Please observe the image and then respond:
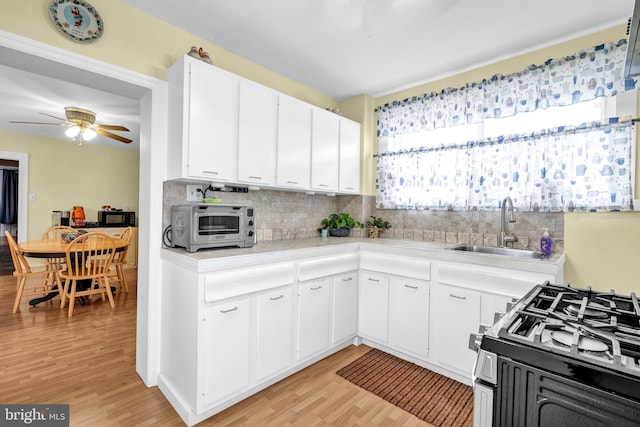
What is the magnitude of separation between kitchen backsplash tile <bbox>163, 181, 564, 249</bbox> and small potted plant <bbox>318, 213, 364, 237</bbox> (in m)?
0.12

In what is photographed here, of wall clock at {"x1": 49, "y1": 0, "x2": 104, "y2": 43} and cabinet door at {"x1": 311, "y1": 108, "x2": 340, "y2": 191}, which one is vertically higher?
wall clock at {"x1": 49, "y1": 0, "x2": 104, "y2": 43}

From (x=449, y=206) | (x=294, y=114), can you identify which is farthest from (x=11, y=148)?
(x=449, y=206)

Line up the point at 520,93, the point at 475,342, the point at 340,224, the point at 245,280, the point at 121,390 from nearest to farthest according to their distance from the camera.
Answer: the point at 475,342
the point at 245,280
the point at 121,390
the point at 520,93
the point at 340,224

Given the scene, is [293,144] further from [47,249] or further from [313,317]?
[47,249]

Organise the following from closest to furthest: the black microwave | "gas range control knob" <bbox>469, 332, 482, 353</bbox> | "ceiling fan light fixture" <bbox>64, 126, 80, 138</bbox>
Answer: "gas range control knob" <bbox>469, 332, 482, 353</bbox>, "ceiling fan light fixture" <bbox>64, 126, 80, 138</bbox>, the black microwave

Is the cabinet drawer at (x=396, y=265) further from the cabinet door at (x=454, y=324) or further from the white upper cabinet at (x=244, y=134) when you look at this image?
the white upper cabinet at (x=244, y=134)

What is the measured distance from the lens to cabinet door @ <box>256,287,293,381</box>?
202 cm

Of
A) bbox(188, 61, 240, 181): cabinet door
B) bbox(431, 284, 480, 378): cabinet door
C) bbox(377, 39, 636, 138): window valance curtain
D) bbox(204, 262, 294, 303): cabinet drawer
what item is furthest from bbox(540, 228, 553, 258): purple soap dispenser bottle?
bbox(188, 61, 240, 181): cabinet door

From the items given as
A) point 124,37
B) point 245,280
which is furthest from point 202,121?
point 245,280

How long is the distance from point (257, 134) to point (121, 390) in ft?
6.80

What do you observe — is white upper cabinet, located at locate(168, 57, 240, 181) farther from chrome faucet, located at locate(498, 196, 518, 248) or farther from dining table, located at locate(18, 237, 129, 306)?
dining table, located at locate(18, 237, 129, 306)

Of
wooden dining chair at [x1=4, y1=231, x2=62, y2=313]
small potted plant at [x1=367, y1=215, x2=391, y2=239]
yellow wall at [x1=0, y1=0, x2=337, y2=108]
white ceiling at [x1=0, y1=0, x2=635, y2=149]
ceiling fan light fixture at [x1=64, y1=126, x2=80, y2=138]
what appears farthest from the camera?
ceiling fan light fixture at [x1=64, y1=126, x2=80, y2=138]

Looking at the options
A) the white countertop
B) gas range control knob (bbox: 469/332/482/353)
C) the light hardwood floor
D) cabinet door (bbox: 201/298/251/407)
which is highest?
the white countertop

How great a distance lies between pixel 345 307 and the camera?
2648 millimetres
